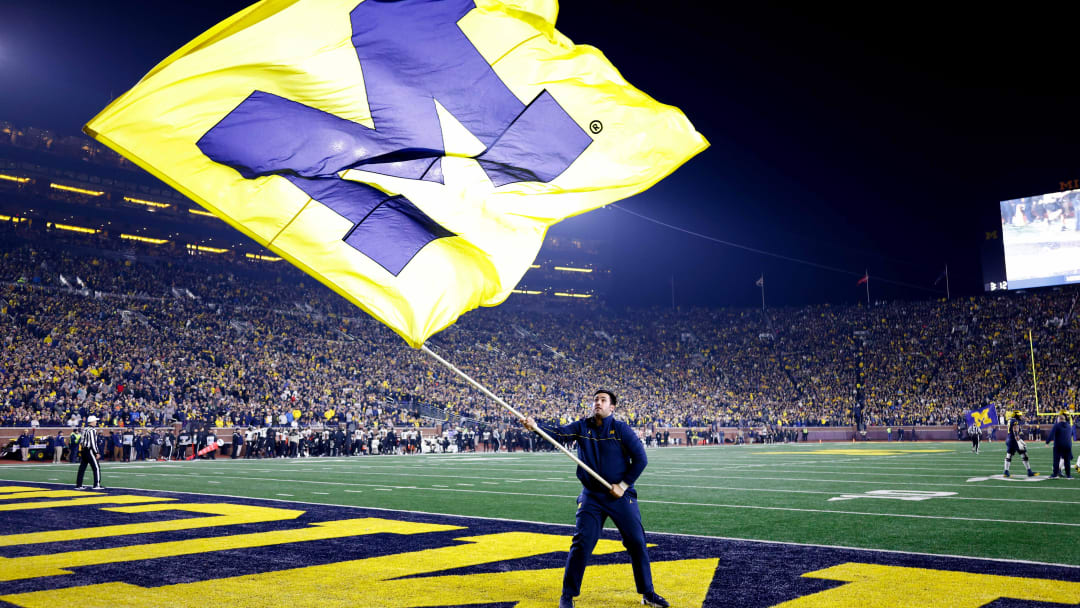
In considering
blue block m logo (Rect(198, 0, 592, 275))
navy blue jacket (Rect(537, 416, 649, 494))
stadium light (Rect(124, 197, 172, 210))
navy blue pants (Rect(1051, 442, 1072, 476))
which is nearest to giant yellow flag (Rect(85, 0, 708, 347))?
blue block m logo (Rect(198, 0, 592, 275))

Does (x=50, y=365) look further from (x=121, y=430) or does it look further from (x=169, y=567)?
(x=169, y=567)

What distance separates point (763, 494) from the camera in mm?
15453

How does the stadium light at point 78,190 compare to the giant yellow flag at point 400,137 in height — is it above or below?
above

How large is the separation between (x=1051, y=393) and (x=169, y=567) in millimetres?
50884

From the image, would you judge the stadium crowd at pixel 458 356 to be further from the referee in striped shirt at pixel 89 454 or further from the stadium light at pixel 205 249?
the referee in striped shirt at pixel 89 454

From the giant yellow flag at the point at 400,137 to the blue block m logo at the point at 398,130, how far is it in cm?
1

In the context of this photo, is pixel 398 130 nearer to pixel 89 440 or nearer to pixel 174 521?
pixel 174 521

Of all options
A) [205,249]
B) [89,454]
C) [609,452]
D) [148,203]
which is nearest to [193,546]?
[609,452]

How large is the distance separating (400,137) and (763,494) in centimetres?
1085

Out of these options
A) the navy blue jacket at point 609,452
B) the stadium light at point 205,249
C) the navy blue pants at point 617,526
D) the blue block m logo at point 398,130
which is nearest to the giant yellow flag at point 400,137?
the blue block m logo at point 398,130

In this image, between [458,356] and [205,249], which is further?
[205,249]

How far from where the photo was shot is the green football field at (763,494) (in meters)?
10.0

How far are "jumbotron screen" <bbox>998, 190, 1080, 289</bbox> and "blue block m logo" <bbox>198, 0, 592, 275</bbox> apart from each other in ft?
148

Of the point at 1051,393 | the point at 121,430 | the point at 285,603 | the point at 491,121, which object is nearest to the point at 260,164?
the point at 491,121
